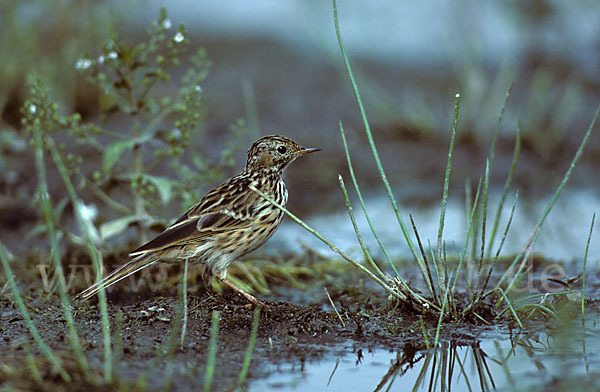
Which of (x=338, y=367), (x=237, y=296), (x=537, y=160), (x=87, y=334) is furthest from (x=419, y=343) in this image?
(x=537, y=160)

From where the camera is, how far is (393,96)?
38.5 feet

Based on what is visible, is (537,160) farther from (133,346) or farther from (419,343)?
(133,346)

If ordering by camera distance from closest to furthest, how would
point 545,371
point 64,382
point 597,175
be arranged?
point 64,382, point 545,371, point 597,175

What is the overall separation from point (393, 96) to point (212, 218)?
6.75 metres

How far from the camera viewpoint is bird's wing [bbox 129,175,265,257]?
5.31m

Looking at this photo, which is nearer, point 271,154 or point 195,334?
point 195,334

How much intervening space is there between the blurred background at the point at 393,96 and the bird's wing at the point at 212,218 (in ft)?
2.98

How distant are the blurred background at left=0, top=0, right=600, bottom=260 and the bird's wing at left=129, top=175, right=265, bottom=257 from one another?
2.98ft

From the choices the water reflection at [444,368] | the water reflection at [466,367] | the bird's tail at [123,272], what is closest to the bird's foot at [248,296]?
the bird's tail at [123,272]

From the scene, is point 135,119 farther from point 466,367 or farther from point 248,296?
point 466,367

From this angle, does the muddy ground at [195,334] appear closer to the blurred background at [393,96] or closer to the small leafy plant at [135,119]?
the small leafy plant at [135,119]

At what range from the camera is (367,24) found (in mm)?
12867

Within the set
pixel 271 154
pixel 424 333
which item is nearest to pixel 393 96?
pixel 271 154

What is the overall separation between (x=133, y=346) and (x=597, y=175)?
22.3ft
